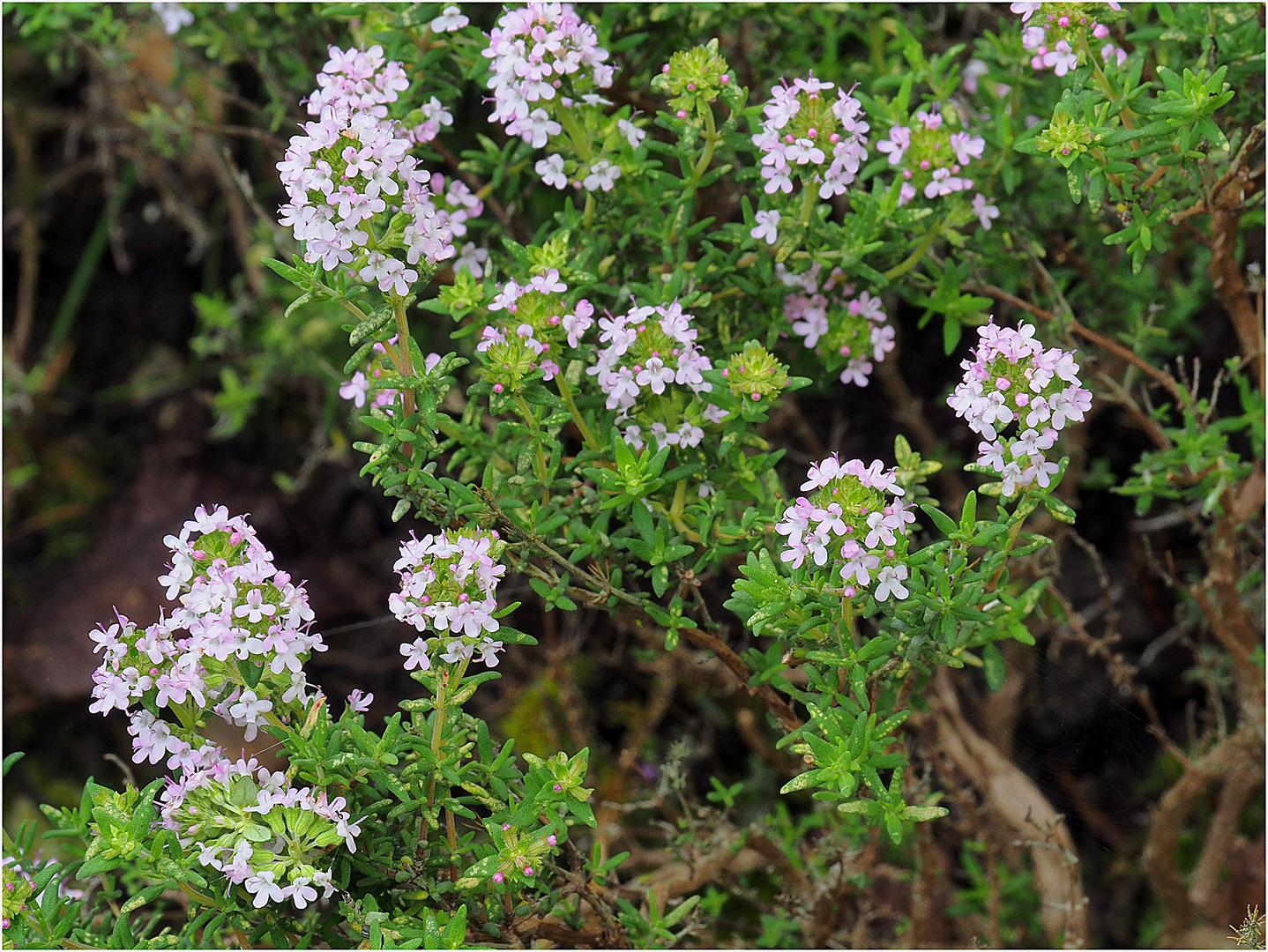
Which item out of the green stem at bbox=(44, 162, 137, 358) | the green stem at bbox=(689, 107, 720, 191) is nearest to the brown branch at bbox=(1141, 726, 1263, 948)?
the green stem at bbox=(689, 107, 720, 191)

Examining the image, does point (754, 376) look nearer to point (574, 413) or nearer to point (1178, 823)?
point (574, 413)

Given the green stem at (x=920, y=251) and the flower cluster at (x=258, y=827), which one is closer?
the flower cluster at (x=258, y=827)

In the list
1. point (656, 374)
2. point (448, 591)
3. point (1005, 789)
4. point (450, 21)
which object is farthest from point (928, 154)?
point (1005, 789)

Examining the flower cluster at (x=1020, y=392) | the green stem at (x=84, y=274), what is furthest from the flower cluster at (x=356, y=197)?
the green stem at (x=84, y=274)

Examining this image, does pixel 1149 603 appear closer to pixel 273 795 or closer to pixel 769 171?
pixel 769 171

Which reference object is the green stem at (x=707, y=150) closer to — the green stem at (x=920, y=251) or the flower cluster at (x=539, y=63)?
the flower cluster at (x=539, y=63)

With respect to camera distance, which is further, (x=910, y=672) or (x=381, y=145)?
(x=910, y=672)

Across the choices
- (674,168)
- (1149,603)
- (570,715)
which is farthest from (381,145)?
(1149,603)
